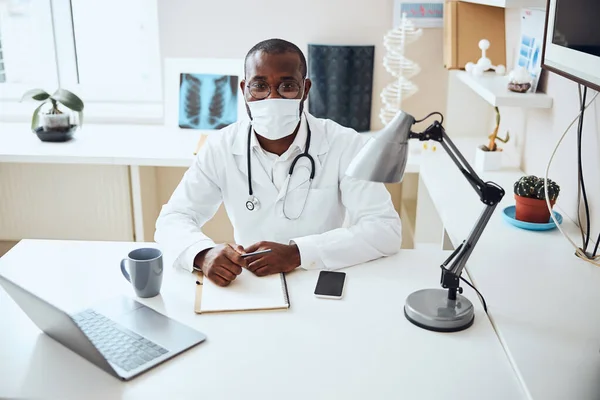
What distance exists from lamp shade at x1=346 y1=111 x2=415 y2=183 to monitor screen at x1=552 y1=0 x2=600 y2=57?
0.47 m

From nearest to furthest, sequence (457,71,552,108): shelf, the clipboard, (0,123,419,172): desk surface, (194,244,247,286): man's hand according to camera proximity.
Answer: the clipboard, (194,244,247,286): man's hand, (457,71,552,108): shelf, (0,123,419,172): desk surface

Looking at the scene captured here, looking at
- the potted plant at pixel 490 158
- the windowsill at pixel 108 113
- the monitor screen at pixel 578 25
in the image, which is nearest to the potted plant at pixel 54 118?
the windowsill at pixel 108 113

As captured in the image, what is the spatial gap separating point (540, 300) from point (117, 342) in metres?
0.86

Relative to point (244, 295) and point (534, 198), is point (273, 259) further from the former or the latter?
point (534, 198)

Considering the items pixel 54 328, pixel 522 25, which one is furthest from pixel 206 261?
pixel 522 25

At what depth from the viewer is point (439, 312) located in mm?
1285

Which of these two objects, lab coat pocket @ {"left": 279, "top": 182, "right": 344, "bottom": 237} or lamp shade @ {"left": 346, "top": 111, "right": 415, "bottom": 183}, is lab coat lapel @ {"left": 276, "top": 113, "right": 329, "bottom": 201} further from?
lamp shade @ {"left": 346, "top": 111, "right": 415, "bottom": 183}

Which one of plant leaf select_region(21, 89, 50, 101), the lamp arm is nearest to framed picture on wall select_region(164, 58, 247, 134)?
plant leaf select_region(21, 89, 50, 101)

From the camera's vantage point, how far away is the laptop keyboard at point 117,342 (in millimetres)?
1161

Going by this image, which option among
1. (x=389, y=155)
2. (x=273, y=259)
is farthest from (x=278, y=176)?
(x=389, y=155)

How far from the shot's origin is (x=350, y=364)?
3.77ft

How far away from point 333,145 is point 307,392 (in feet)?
2.96

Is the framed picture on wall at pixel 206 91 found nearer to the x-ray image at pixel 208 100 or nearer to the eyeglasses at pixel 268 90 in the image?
the x-ray image at pixel 208 100

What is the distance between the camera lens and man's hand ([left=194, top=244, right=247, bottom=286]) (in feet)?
4.77
